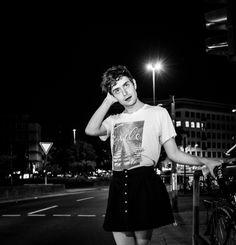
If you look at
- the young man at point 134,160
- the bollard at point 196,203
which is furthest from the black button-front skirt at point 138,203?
the bollard at point 196,203

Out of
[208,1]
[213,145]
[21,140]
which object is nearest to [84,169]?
[21,140]

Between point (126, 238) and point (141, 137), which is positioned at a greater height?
point (141, 137)

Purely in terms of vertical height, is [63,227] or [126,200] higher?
[126,200]

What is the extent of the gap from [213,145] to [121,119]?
165m

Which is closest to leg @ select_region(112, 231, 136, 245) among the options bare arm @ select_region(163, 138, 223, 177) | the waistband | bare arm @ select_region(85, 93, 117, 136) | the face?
the waistband

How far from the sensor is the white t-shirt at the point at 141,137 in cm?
343

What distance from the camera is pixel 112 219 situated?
3367 mm

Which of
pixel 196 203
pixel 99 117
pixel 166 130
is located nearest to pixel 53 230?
pixel 196 203

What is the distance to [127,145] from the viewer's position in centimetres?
348

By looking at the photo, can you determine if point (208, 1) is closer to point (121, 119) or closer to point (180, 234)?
point (121, 119)

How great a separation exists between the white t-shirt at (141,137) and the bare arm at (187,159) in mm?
59

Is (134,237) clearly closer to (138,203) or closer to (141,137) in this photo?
(138,203)

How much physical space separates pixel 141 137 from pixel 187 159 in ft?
1.26

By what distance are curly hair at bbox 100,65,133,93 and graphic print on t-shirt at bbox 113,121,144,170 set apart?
0.32m
